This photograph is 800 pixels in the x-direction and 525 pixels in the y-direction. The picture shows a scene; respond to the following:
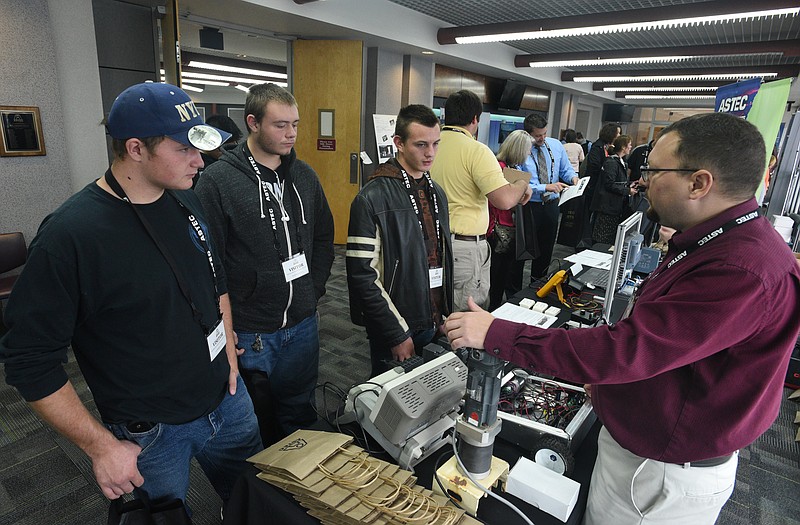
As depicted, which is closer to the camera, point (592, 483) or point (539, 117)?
point (592, 483)

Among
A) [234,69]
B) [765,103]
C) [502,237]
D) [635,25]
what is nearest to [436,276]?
[502,237]

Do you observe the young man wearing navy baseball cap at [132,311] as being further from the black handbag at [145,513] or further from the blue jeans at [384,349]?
the blue jeans at [384,349]

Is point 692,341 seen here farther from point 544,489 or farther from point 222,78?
point 222,78

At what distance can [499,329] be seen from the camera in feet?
3.12

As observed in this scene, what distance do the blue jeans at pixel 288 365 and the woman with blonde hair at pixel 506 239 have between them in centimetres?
189

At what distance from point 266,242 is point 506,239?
222cm

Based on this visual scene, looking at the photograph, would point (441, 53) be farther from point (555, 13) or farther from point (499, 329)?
point (499, 329)

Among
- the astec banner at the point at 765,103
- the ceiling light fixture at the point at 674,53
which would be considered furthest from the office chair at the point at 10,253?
the ceiling light fixture at the point at 674,53

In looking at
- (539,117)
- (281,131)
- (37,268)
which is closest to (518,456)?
(37,268)

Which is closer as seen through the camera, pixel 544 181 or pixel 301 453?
pixel 301 453

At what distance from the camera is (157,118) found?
1.05 meters

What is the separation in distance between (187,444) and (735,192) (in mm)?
1450

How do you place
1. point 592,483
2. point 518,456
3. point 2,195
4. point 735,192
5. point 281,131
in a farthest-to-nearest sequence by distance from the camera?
point 2,195
point 281,131
point 518,456
point 592,483
point 735,192

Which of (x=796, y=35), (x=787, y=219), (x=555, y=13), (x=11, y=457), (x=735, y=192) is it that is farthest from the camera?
(x=796, y=35)
